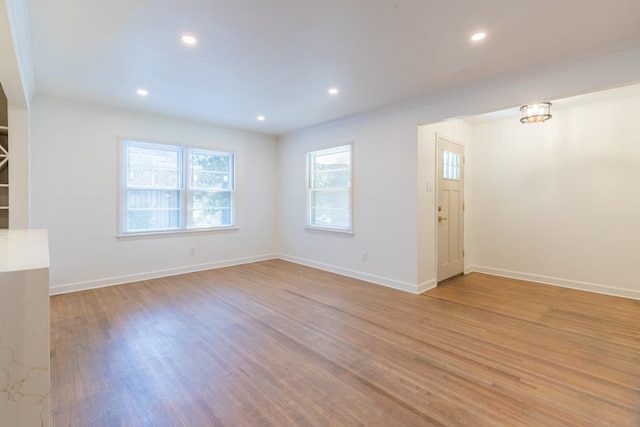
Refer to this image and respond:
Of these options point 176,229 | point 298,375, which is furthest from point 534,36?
point 176,229

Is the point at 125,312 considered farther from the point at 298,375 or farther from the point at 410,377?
the point at 410,377

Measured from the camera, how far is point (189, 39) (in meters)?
2.47

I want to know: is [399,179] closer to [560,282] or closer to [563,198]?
[563,198]

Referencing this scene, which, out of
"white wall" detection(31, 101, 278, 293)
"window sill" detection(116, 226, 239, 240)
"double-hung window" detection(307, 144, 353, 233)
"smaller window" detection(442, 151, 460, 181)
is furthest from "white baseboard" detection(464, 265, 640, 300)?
"white wall" detection(31, 101, 278, 293)

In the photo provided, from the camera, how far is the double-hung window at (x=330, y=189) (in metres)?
5.03

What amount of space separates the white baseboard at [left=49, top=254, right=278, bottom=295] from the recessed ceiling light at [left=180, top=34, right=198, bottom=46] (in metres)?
2.98

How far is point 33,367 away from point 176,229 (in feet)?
14.5

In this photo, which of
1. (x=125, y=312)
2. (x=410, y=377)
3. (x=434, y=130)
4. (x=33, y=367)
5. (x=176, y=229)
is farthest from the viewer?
(x=176, y=229)

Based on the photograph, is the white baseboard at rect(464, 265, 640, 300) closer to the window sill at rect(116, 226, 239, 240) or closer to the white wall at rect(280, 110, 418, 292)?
the white wall at rect(280, 110, 418, 292)

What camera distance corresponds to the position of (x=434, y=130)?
4285 millimetres

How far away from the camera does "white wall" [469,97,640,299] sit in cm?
384

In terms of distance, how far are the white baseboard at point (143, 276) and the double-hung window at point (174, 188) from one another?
67cm

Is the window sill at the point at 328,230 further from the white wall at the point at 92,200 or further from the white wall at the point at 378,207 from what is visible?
the white wall at the point at 92,200

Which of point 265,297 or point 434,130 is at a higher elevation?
point 434,130
